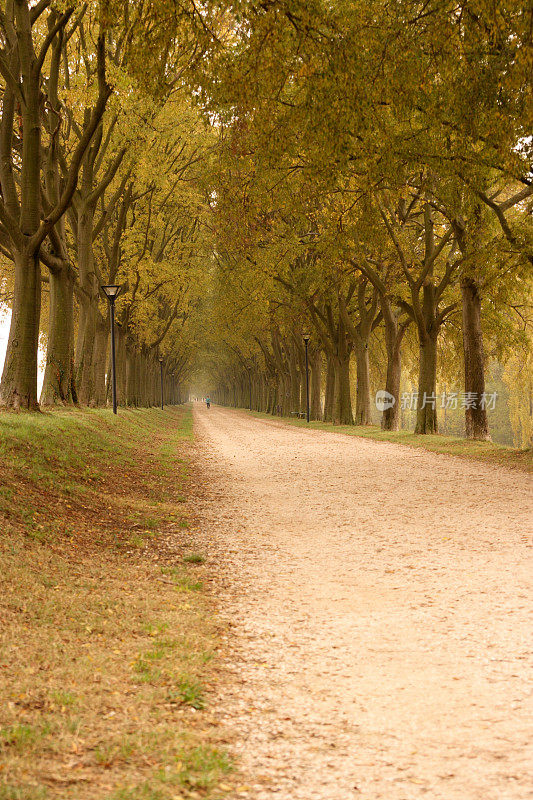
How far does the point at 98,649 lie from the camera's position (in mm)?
4582

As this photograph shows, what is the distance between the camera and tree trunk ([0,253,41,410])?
15.0 m

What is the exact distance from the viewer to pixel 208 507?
10648 millimetres

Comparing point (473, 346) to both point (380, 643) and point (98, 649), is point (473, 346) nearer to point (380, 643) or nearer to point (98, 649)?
point (380, 643)

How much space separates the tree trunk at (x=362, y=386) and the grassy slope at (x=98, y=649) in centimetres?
2152

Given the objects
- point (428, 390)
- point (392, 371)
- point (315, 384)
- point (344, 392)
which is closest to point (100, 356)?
point (344, 392)

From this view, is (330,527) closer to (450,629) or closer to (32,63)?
(450,629)

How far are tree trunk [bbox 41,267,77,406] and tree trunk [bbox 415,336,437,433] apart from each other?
37.8ft

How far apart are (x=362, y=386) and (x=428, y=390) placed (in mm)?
7453

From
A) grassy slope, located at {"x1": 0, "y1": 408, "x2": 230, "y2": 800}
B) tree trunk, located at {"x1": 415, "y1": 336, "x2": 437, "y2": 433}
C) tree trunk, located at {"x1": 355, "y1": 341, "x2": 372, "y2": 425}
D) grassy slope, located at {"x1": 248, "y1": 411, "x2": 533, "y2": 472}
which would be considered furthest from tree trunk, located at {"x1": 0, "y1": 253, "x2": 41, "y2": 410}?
tree trunk, located at {"x1": 355, "y1": 341, "x2": 372, "y2": 425}

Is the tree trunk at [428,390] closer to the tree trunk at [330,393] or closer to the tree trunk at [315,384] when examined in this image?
the tree trunk at [330,393]

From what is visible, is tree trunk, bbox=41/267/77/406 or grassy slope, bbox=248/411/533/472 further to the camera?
tree trunk, bbox=41/267/77/406

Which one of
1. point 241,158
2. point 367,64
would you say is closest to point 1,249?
point 241,158

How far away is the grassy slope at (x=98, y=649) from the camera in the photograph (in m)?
3.12

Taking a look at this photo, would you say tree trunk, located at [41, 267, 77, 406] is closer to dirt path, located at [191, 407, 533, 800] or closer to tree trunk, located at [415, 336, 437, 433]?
dirt path, located at [191, 407, 533, 800]
